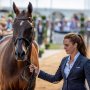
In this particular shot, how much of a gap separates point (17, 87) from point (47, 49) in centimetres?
1830

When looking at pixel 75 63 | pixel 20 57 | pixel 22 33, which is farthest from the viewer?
pixel 22 33

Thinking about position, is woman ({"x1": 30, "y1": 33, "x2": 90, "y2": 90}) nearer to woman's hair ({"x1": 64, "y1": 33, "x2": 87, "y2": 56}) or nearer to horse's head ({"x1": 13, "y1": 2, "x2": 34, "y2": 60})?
woman's hair ({"x1": 64, "y1": 33, "x2": 87, "y2": 56})

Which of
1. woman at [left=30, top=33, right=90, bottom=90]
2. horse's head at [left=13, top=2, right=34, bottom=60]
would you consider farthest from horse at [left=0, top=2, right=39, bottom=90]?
woman at [left=30, top=33, right=90, bottom=90]

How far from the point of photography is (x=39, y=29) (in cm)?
2453

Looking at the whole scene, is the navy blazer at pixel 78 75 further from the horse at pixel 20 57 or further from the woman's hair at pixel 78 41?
the horse at pixel 20 57

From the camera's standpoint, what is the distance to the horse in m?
6.96

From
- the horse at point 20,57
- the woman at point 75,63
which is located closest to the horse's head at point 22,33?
the horse at point 20,57

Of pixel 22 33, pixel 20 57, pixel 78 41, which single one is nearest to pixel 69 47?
pixel 78 41

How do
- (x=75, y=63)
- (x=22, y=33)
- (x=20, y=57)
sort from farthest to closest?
(x=22, y=33)
(x=20, y=57)
(x=75, y=63)

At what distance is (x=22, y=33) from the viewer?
23.1 feet

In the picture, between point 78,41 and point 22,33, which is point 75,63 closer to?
point 78,41

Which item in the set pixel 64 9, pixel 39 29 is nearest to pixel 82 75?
pixel 39 29

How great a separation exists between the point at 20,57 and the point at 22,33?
462 millimetres

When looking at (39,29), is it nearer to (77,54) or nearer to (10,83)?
(10,83)
